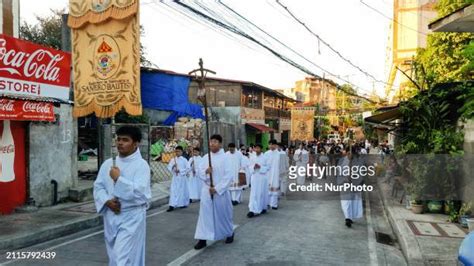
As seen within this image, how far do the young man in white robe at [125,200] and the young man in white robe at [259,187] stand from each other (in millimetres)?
5878

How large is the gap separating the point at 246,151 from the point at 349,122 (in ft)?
99.8

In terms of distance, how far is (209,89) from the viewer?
106ft

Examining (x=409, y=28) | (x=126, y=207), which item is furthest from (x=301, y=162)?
(x=409, y=28)

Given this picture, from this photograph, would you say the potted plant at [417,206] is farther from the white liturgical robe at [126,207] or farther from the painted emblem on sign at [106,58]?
the white liturgical robe at [126,207]

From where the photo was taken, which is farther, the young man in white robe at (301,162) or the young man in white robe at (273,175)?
the young man in white robe at (301,162)

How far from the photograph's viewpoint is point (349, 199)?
370 inches

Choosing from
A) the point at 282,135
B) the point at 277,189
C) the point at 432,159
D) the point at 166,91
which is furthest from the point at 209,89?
the point at 432,159

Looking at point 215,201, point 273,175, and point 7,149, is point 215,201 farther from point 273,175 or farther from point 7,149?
point 7,149

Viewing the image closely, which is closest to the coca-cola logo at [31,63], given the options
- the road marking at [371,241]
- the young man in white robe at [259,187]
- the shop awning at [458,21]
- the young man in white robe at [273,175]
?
the young man in white robe at [259,187]

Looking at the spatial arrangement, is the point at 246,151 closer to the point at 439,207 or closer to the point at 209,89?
the point at 439,207

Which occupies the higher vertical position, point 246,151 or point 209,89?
point 209,89

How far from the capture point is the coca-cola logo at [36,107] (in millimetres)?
9711

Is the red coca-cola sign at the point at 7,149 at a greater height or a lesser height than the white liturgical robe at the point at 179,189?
greater

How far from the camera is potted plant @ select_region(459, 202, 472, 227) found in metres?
8.64
